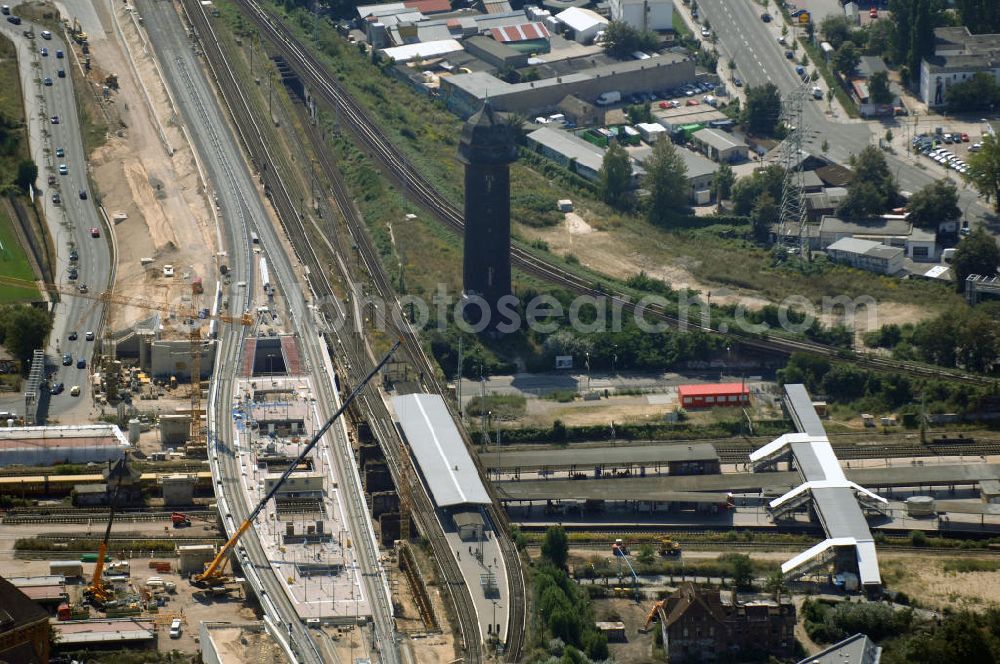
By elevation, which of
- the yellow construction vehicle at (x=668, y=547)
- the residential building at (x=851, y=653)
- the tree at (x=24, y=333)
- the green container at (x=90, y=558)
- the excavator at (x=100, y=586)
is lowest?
the yellow construction vehicle at (x=668, y=547)

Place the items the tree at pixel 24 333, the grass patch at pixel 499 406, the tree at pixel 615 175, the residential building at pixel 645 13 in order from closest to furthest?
the grass patch at pixel 499 406, the tree at pixel 24 333, the tree at pixel 615 175, the residential building at pixel 645 13

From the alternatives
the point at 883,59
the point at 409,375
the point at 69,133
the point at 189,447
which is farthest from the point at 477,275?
the point at 883,59

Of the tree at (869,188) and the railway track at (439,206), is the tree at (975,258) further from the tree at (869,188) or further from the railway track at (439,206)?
the railway track at (439,206)

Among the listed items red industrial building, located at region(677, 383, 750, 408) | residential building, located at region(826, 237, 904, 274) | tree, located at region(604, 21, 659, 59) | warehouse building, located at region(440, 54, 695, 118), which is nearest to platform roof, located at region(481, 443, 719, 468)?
red industrial building, located at region(677, 383, 750, 408)

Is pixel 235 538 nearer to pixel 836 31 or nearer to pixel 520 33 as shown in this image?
pixel 520 33

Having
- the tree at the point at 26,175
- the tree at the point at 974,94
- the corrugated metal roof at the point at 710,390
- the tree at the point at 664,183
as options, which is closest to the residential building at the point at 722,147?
the tree at the point at 664,183

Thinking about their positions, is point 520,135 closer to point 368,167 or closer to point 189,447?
point 368,167

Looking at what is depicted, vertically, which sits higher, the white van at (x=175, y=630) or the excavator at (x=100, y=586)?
the excavator at (x=100, y=586)

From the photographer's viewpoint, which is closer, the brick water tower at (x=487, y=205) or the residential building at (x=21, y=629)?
the residential building at (x=21, y=629)

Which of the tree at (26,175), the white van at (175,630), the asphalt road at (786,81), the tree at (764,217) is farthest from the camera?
the asphalt road at (786,81)
